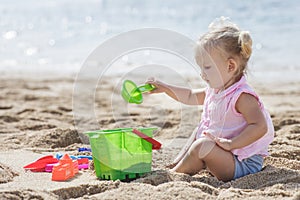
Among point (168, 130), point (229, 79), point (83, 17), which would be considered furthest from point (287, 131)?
point (83, 17)

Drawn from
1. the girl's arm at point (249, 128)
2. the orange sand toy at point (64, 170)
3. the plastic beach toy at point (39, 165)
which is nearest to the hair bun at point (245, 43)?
the girl's arm at point (249, 128)

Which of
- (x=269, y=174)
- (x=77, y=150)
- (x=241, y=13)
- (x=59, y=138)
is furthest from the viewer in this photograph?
(x=241, y=13)

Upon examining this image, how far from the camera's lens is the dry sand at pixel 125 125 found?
7.12 ft

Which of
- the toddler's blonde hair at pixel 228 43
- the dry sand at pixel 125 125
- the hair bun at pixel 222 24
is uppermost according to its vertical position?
the hair bun at pixel 222 24

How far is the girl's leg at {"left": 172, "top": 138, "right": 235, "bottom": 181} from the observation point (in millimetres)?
2490

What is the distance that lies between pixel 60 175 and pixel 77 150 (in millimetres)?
818

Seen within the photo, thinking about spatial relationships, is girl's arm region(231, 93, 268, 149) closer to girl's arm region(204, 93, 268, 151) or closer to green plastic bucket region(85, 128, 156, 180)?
girl's arm region(204, 93, 268, 151)

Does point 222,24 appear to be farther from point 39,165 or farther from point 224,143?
point 39,165

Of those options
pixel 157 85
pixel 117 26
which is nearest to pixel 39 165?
pixel 157 85

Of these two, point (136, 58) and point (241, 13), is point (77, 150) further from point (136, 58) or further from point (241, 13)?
point (241, 13)

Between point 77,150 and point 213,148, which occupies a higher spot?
point 213,148

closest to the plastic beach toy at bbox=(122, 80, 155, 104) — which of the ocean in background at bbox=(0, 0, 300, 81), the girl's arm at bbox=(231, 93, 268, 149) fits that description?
the girl's arm at bbox=(231, 93, 268, 149)

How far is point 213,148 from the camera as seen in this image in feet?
8.16

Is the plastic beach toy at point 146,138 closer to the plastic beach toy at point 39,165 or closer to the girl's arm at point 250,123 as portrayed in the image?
the girl's arm at point 250,123
